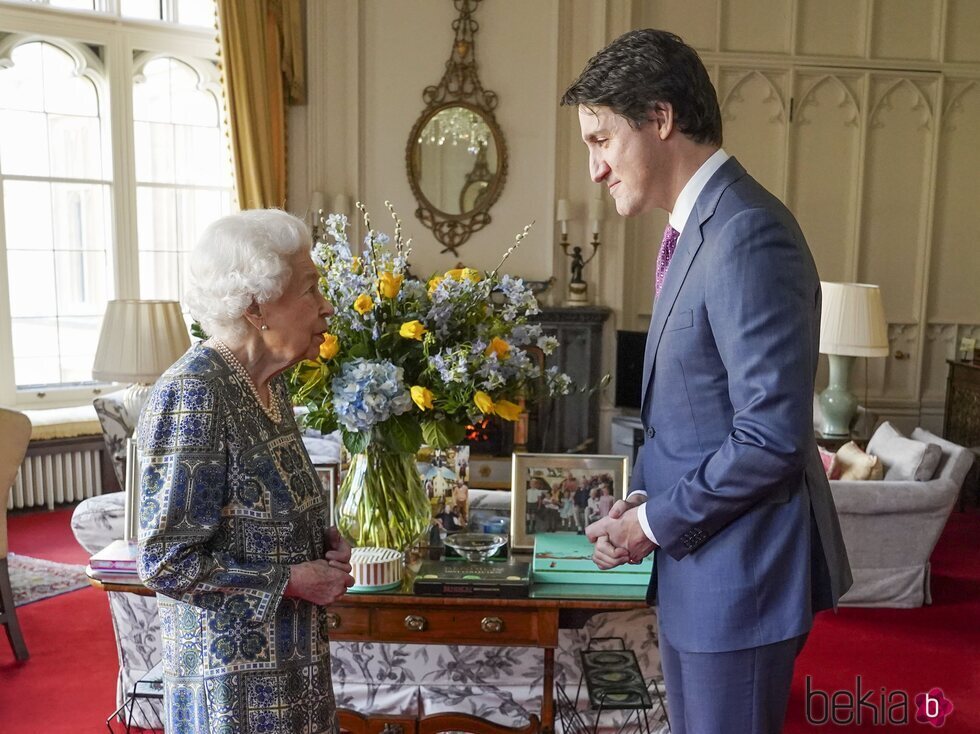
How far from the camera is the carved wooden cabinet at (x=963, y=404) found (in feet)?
20.7

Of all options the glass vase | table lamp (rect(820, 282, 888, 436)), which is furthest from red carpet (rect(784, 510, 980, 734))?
the glass vase

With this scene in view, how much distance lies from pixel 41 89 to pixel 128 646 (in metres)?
4.66

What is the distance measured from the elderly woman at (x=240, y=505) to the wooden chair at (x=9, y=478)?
234cm

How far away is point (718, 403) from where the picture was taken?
1389 millimetres

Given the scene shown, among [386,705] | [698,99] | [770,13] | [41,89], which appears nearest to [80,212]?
[41,89]

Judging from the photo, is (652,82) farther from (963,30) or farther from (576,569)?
(963,30)

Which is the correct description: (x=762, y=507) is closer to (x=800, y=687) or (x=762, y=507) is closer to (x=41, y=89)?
(x=800, y=687)

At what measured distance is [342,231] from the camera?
2.17 meters

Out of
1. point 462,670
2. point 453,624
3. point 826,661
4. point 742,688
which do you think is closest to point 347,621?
point 453,624

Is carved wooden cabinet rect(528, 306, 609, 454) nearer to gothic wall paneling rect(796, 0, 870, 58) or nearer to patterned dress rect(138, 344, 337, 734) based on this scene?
gothic wall paneling rect(796, 0, 870, 58)

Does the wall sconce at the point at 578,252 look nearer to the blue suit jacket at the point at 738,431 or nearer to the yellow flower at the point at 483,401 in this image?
the yellow flower at the point at 483,401

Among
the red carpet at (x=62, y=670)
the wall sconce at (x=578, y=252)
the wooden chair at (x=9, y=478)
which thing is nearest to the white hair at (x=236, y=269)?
the red carpet at (x=62, y=670)

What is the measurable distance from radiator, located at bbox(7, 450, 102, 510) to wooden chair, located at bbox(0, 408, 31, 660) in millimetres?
2323

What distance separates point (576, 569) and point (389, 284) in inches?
31.6
